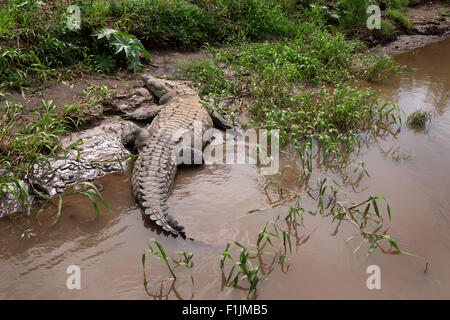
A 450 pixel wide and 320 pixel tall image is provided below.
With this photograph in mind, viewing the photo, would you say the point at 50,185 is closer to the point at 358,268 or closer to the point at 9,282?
the point at 9,282

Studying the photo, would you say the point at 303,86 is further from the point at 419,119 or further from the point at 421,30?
the point at 421,30

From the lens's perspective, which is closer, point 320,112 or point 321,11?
point 320,112

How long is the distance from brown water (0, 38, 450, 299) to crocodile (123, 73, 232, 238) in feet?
0.59

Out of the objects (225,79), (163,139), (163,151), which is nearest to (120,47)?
(225,79)

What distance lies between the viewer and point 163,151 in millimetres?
3729

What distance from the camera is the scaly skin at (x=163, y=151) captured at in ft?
10.1

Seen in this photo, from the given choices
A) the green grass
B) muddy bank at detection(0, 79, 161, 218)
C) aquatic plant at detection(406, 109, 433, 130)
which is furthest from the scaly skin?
aquatic plant at detection(406, 109, 433, 130)

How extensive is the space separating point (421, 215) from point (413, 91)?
359cm

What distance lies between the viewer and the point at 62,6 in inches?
219

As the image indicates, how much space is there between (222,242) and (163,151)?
1300 mm

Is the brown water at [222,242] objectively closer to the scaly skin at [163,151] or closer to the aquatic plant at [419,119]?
the scaly skin at [163,151]

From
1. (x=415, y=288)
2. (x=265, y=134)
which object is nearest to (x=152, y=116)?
(x=265, y=134)

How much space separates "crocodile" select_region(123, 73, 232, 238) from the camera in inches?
124

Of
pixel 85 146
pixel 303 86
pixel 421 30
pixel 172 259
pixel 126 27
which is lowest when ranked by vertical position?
pixel 172 259
